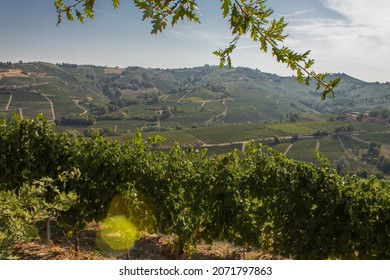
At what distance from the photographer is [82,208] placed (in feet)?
28.0

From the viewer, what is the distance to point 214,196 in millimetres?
8078

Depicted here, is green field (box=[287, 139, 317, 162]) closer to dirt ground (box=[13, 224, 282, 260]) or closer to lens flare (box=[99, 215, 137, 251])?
dirt ground (box=[13, 224, 282, 260])

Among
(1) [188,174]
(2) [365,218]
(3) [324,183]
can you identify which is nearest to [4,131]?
(1) [188,174]

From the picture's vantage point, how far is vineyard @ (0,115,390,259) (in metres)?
7.06

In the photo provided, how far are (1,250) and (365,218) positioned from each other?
678 cm

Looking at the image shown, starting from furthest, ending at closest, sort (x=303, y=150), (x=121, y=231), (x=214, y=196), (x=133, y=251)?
(x=303, y=150)
(x=133, y=251)
(x=121, y=231)
(x=214, y=196)

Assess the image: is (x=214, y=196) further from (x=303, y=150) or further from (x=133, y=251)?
(x=303, y=150)

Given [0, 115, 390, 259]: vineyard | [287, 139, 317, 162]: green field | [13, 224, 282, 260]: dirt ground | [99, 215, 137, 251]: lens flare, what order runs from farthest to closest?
[287, 139, 317, 162]: green field < [99, 215, 137, 251]: lens flare < [13, 224, 282, 260]: dirt ground < [0, 115, 390, 259]: vineyard

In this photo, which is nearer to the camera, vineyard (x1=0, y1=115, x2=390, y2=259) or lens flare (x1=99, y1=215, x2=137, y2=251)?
vineyard (x1=0, y1=115, x2=390, y2=259)

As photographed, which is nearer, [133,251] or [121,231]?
[121,231]

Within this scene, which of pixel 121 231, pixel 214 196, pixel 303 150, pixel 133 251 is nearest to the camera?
pixel 214 196

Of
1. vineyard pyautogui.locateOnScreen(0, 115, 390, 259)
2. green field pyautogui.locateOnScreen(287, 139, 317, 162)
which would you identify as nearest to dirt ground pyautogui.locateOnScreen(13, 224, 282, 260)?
vineyard pyautogui.locateOnScreen(0, 115, 390, 259)

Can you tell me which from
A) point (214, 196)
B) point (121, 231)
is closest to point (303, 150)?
point (214, 196)

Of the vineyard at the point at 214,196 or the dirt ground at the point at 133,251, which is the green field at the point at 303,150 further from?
the vineyard at the point at 214,196
